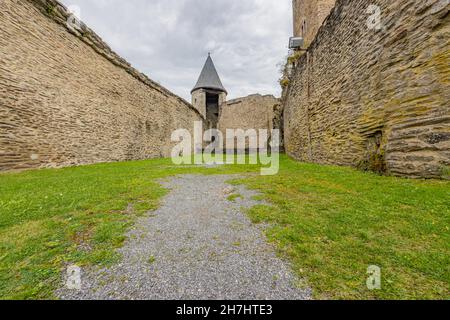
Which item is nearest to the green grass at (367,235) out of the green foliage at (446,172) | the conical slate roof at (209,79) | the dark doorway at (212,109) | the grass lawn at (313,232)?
the grass lawn at (313,232)

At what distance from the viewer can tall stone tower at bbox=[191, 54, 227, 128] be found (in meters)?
29.5

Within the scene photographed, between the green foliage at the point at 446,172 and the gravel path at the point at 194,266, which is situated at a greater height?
the green foliage at the point at 446,172

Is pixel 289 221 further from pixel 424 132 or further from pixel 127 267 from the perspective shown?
pixel 424 132

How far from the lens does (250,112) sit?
25750 millimetres

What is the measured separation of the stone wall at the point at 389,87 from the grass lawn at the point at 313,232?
83cm

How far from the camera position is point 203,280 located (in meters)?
1.64

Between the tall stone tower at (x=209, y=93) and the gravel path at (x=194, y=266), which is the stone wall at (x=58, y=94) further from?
the tall stone tower at (x=209, y=93)

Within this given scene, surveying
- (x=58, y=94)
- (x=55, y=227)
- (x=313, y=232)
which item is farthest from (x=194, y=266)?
(x=58, y=94)

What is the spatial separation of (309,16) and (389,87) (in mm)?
13664

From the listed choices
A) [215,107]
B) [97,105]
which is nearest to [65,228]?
[97,105]

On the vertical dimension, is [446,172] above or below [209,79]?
below

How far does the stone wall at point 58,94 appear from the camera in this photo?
6.31 meters

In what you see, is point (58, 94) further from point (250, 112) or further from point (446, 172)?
point (250, 112)

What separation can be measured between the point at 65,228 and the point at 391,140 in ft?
20.6
